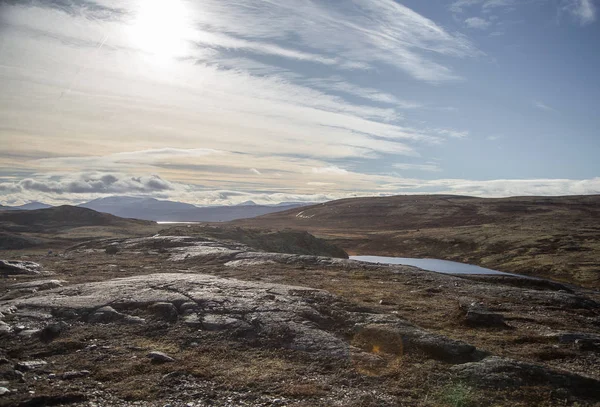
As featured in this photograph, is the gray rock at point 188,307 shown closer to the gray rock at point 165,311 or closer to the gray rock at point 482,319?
the gray rock at point 165,311

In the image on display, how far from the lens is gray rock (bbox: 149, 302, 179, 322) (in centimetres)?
1905

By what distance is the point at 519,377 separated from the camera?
13.4 meters

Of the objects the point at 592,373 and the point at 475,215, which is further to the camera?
the point at 475,215

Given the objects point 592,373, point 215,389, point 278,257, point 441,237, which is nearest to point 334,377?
point 215,389

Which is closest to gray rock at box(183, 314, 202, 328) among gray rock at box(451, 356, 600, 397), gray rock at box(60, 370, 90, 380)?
gray rock at box(60, 370, 90, 380)

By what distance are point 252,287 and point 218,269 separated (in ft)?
41.7

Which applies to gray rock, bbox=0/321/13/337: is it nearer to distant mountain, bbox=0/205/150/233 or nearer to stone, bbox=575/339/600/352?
stone, bbox=575/339/600/352

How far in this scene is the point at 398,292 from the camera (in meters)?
28.0

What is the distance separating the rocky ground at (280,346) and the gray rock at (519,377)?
0.04 meters

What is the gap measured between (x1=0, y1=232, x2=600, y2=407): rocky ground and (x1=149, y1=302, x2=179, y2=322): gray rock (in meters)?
0.06

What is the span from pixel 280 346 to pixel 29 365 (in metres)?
8.92

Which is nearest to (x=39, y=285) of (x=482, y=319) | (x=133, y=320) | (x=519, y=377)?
(x=133, y=320)

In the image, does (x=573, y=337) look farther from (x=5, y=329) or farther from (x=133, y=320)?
(x=5, y=329)

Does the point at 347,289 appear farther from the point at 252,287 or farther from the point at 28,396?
the point at 28,396
